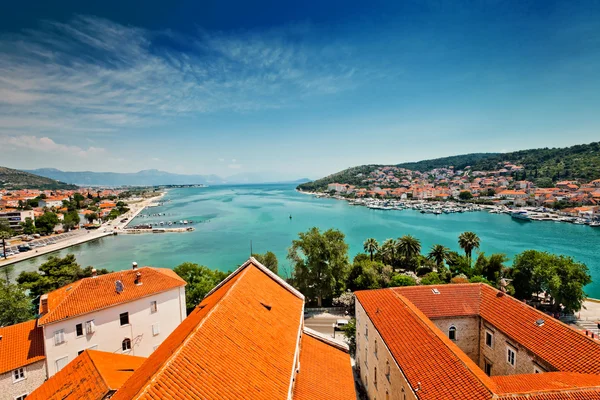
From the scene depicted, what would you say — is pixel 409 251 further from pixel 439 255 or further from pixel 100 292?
pixel 100 292

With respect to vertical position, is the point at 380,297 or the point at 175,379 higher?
the point at 175,379

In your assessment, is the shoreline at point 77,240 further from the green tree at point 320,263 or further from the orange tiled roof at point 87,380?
the orange tiled roof at point 87,380

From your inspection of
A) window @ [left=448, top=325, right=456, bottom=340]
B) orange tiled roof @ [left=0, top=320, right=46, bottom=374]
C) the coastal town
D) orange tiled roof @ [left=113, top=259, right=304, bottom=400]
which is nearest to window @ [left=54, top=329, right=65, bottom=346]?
orange tiled roof @ [left=0, top=320, right=46, bottom=374]

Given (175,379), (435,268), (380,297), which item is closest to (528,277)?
(435,268)

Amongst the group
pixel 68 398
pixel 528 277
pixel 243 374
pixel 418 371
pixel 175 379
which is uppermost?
pixel 175 379

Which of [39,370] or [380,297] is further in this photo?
[380,297]

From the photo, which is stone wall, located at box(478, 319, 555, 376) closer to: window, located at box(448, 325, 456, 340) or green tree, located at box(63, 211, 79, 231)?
window, located at box(448, 325, 456, 340)

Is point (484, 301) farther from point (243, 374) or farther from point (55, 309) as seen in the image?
point (55, 309)
